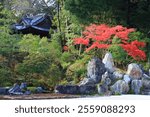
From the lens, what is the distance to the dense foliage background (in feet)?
37.5

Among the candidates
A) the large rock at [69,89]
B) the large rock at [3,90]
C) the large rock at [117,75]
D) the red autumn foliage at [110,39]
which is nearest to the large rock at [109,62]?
the large rock at [117,75]

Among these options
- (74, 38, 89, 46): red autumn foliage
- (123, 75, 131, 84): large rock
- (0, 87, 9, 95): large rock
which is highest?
(74, 38, 89, 46): red autumn foliage

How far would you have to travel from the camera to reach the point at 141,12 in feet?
43.4

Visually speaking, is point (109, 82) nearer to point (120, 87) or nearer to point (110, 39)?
point (120, 87)

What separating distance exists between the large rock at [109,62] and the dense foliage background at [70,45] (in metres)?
0.44

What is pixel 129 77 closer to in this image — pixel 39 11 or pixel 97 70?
pixel 97 70

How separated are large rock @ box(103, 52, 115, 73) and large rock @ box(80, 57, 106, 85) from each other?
0.21 metres

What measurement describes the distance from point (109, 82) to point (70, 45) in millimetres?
2576

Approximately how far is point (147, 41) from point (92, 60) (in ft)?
7.46

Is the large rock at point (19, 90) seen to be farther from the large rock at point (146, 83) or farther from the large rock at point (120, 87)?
the large rock at point (146, 83)

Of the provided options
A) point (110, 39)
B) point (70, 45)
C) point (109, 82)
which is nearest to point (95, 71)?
point (109, 82)

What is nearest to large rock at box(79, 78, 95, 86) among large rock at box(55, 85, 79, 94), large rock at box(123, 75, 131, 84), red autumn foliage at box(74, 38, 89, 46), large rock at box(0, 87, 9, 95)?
large rock at box(55, 85, 79, 94)

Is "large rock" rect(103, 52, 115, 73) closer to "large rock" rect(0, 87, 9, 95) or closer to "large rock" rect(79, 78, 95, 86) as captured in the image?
"large rock" rect(79, 78, 95, 86)

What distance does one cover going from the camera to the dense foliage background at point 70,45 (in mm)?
11438
